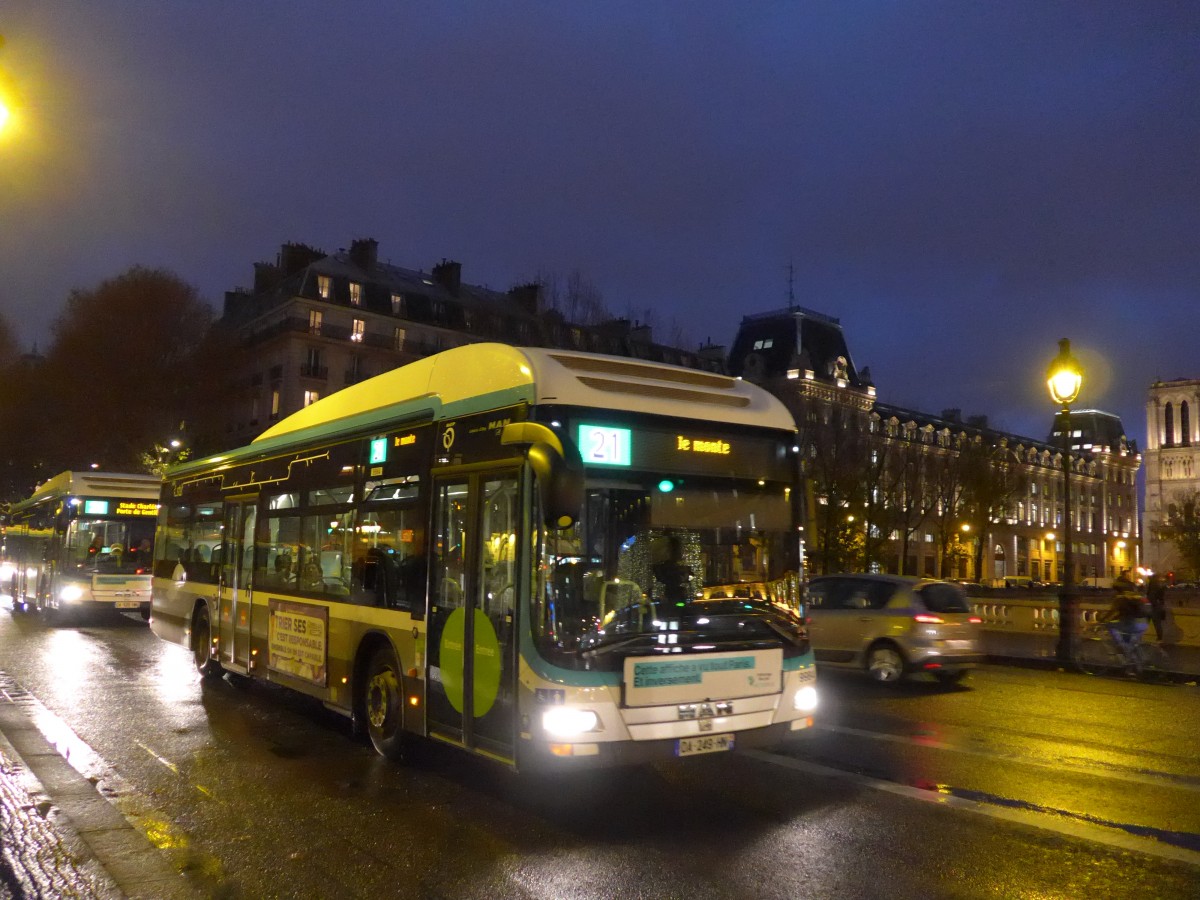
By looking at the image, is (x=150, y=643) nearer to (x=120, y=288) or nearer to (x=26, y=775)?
(x=26, y=775)

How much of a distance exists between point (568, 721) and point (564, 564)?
981mm

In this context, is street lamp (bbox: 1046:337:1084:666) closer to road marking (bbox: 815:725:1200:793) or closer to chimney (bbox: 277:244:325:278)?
road marking (bbox: 815:725:1200:793)

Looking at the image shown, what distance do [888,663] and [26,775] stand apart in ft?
34.7

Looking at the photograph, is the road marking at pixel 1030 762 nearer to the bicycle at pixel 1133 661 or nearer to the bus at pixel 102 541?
the bicycle at pixel 1133 661

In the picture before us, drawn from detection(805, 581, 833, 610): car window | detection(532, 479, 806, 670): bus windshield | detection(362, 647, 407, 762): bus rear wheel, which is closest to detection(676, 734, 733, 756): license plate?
detection(532, 479, 806, 670): bus windshield

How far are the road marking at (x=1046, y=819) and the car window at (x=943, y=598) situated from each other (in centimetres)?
638

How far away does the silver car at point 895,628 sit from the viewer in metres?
13.9

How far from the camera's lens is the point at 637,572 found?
675cm

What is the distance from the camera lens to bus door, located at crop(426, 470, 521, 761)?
688 cm

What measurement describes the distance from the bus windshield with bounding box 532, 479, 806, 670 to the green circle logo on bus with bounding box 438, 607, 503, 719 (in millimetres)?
626

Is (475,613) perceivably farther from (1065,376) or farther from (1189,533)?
(1189,533)

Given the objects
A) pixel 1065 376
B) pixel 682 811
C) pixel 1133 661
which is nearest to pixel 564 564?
pixel 682 811

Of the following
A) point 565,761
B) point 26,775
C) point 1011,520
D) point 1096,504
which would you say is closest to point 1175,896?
point 565,761

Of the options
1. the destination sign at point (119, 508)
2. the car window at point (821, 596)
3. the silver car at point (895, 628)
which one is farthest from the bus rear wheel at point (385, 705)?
the destination sign at point (119, 508)
